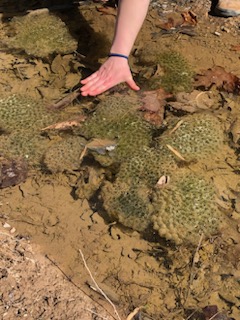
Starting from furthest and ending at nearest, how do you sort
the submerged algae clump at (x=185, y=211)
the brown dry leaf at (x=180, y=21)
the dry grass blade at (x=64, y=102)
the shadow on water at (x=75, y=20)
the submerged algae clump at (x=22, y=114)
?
the brown dry leaf at (x=180, y=21), the shadow on water at (x=75, y=20), the dry grass blade at (x=64, y=102), the submerged algae clump at (x=22, y=114), the submerged algae clump at (x=185, y=211)

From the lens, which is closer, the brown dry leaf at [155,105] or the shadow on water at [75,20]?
the brown dry leaf at [155,105]

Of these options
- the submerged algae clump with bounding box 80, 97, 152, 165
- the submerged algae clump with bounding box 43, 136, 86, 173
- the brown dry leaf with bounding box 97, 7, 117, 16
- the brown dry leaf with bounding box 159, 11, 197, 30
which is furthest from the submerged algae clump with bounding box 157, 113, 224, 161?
the brown dry leaf with bounding box 97, 7, 117, 16

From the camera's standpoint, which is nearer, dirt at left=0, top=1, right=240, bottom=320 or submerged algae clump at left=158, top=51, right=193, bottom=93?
dirt at left=0, top=1, right=240, bottom=320

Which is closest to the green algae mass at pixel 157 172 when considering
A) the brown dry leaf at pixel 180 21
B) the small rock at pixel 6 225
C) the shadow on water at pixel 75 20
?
the small rock at pixel 6 225

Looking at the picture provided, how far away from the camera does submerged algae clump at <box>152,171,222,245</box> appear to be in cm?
181

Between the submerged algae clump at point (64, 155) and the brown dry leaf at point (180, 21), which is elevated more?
the brown dry leaf at point (180, 21)

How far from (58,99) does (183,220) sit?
980mm

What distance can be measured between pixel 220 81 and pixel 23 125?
3.41ft

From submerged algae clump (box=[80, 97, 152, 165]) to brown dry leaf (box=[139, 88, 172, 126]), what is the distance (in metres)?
0.04

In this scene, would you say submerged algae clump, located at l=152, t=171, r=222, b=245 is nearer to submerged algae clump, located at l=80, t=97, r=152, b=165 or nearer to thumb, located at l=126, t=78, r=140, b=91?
submerged algae clump, located at l=80, t=97, r=152, b=165

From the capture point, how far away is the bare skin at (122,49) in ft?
7.39

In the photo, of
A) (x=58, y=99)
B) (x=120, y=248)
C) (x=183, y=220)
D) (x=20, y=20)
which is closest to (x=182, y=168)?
(x=183, y=220)

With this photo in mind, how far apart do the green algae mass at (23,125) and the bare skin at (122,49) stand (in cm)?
24

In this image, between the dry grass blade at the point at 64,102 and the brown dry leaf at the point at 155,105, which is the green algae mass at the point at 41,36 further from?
the brown dry leaf at the point at 155,105
